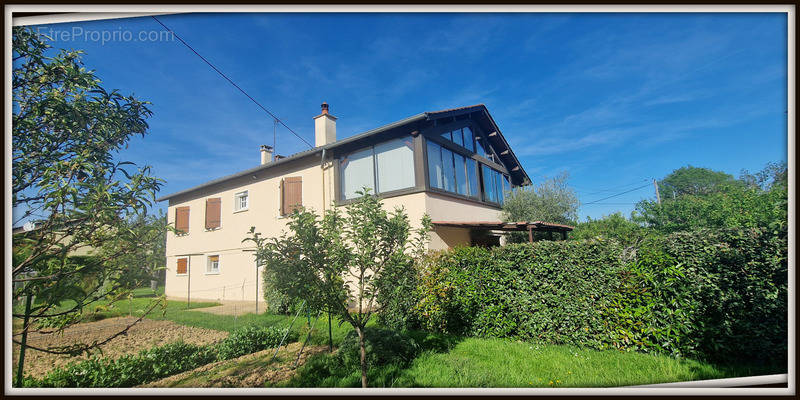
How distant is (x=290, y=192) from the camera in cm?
1117

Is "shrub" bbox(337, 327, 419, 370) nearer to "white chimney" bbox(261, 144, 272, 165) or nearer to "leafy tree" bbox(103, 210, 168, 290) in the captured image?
"leafy tree" bbox(103, 210, 168, 290)

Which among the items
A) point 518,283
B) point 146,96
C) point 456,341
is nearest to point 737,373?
point 518,283

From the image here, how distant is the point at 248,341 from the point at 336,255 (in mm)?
3440

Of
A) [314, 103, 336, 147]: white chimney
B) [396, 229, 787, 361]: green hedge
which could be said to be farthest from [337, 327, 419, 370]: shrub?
[314, 103, 336, 147]: white chimney

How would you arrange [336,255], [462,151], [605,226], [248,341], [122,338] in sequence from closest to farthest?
1. [336,255]
2. [248,341]
3. [122,338]
4. [462,151]
5. [605,226]

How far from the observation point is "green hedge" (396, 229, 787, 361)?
379cm

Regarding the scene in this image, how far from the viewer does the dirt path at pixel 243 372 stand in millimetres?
4250

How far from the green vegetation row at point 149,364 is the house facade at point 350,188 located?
11.3 feet

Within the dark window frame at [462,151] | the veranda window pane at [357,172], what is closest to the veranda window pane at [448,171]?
the dark window frame at [462,151]

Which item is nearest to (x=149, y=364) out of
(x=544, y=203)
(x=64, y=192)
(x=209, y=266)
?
(x=64, y=192)

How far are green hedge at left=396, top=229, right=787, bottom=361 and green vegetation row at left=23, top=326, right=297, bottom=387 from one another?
129 inches

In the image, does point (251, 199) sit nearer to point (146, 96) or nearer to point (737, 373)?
point (146, 96)

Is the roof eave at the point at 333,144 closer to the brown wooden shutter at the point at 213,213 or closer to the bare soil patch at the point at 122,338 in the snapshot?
the brown wooden shutter at the point at 213,213

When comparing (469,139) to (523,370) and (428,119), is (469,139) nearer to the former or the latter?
(428,119)
